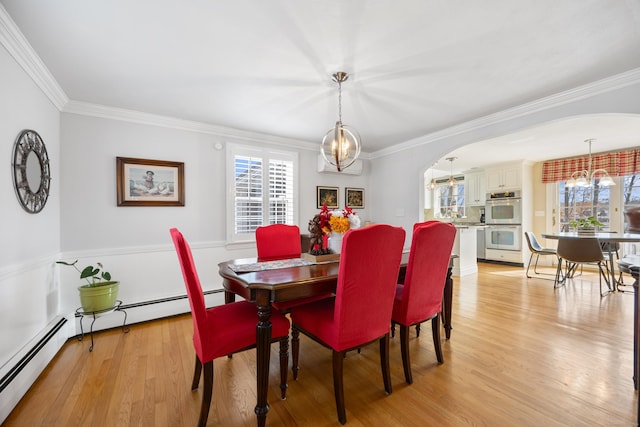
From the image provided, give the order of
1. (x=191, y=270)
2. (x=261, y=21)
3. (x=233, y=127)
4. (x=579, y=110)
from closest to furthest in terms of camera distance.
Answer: (x=191, y=270)
(x=261, y=21)
(x=579, y=110)
(x=233, y=127)

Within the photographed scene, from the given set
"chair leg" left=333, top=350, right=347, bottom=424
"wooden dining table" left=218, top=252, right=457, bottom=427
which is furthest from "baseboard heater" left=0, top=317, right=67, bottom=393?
"chair leg" left=333, top=350, right=347, bottom=424

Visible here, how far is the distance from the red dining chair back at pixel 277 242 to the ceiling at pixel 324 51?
1.32 meters

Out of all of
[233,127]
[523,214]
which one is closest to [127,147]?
[233,127]

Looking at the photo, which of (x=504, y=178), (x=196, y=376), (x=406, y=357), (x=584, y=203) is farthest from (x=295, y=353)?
(x=584, y=203)

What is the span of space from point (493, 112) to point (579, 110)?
74 centimetres

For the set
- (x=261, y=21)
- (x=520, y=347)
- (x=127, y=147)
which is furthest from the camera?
(x=127, y=147)

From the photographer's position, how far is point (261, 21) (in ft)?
5.28

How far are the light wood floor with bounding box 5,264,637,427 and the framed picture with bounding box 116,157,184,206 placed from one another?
1.41 metres

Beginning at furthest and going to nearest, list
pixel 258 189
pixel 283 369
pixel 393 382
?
pixel 258 189 → pixel 393 382 → pixel 283 369

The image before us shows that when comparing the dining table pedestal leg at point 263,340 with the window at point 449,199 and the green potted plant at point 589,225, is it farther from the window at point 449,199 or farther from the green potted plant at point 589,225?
the window at point 449,199

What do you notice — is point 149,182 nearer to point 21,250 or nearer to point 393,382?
point 21,250

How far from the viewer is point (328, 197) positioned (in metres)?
4.43

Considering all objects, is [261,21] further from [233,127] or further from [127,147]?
[127,147]

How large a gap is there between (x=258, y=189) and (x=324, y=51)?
2.25 meters
